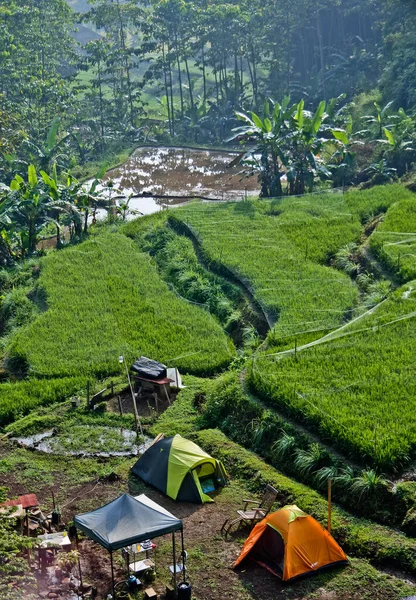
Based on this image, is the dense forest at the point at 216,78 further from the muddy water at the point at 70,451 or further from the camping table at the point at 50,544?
the camping table at the point at 50,544

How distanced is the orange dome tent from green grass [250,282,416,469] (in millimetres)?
2177

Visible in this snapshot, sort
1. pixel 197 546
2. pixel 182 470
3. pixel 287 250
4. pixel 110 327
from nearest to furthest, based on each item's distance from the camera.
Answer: pixel 197 546 < pixel 182 470 < pixel 110 327 < pixel 287 250

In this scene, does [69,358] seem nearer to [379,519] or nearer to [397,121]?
[379,519]

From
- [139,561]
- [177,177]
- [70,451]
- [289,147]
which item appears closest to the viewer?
[139,561]

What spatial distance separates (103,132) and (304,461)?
129ft

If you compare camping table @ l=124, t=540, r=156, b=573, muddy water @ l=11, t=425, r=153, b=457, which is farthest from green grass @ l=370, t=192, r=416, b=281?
camping table @ l=124, t=540, r=156, b=573

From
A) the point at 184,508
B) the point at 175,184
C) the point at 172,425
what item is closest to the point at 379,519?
the point at 184,508

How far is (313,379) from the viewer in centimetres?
1772

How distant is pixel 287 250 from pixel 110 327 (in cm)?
614

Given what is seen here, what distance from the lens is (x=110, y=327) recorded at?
22938 mm

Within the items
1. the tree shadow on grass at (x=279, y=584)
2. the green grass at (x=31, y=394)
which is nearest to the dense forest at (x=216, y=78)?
the green grass at (x=31, y=394)

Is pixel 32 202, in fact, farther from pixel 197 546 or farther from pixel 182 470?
pixel 197 546

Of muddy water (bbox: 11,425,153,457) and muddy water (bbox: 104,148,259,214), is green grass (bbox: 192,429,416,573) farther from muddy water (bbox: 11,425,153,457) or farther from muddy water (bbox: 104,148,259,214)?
muddy water (bbox: 104,148,259,214)

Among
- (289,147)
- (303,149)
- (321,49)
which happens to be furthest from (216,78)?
(303,149)
